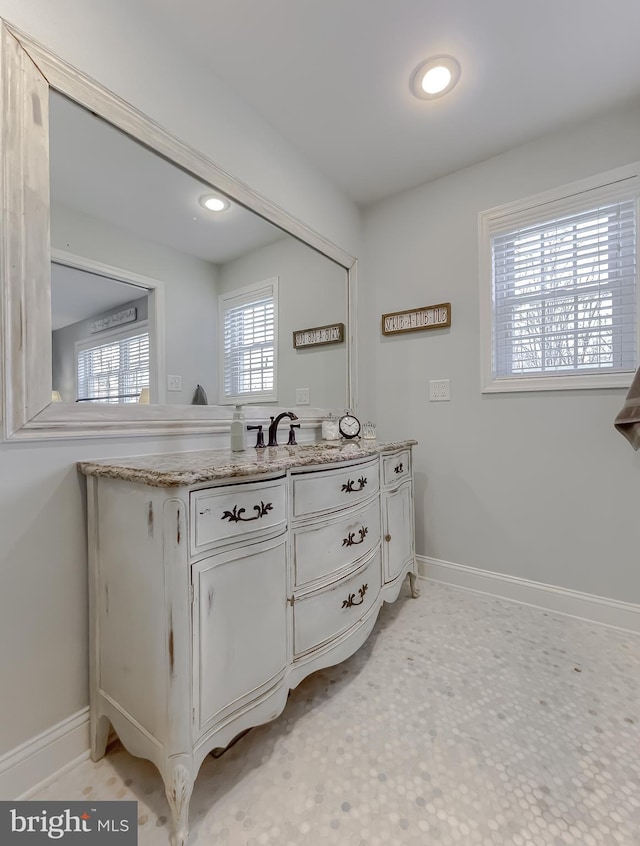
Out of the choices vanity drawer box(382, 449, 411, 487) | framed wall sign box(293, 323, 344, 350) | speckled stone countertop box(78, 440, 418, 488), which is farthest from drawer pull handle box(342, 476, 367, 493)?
framed wall sign box(293, 323, 344, 350)

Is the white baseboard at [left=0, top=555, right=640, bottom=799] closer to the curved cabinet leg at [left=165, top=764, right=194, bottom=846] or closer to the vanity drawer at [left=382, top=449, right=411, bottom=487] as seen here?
the curved cabinet leg at [left=165, top=764, right=194, bottom=846]

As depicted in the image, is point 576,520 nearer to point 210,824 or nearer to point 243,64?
point 210,824

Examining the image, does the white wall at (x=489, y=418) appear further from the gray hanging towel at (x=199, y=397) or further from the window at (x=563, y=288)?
the gray hanging towel at (x=199, y=397)

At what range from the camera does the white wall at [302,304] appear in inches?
68.4

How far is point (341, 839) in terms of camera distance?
854 mm

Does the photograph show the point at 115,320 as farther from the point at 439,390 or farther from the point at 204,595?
the point at 439,390

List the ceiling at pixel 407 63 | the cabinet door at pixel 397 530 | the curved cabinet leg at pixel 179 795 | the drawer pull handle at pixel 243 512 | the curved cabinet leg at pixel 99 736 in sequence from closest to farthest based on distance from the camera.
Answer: the curved cabinet leg at pixel 179 795 < the drawer pull handle at pixel 243 512 < the curved cabinet leg at pixel 99 736 < the ceiling at pixel 407 63 < the cabinet door at pixel 397 530

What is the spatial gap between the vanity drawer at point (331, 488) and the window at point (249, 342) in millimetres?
627

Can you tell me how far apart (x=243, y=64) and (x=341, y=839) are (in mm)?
2581

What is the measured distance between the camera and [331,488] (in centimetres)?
128

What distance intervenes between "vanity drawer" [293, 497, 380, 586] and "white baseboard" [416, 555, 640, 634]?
0.93 metres

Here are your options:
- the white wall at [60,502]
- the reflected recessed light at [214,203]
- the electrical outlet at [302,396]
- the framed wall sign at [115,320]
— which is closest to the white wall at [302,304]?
the electrical outlet at [302,396]

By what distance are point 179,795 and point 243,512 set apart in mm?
656

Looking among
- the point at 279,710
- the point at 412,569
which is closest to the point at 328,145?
the point at 412,569
